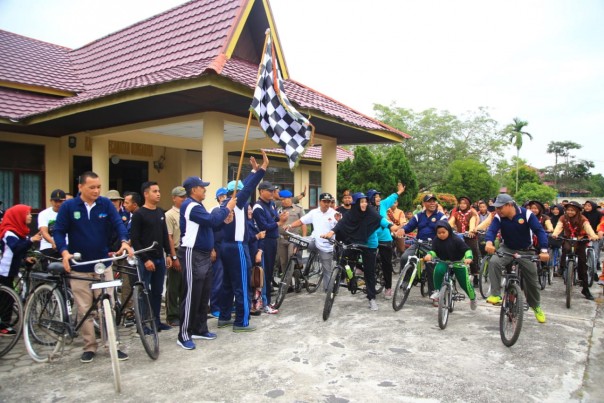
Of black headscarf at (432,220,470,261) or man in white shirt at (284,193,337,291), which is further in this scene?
man in white shirt at (284,193,337,291)

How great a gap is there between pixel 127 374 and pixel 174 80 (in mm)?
4130

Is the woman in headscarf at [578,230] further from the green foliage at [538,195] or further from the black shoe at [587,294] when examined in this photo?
the green foliage at [538,195]

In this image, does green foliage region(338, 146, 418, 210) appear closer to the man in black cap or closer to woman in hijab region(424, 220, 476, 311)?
woman in hijab region(424, 220, 476, 311)

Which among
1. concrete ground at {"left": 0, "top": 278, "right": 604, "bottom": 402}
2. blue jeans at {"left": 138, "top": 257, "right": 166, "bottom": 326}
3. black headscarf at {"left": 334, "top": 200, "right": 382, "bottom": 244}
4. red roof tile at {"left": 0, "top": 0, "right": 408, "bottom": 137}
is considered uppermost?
red roof tile at {"left": 0, "top": 0, "right": 408, "bottom": 137}

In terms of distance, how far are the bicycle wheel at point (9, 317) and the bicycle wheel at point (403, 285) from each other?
4.82 meters

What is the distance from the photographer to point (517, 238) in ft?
19.6

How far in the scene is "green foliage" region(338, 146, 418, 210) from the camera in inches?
639

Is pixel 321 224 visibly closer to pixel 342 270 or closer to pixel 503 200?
pixel 342 270

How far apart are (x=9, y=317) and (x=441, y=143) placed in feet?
119

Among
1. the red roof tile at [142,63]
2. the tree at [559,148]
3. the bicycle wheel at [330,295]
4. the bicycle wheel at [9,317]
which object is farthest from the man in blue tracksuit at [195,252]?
the tree at [559,148]

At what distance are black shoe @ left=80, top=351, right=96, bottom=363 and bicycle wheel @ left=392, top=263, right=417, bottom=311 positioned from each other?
4109 millimetres

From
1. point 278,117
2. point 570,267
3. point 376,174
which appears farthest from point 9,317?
point 376,174

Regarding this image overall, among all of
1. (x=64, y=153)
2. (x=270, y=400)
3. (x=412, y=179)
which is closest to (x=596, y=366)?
(x=270, y=400)

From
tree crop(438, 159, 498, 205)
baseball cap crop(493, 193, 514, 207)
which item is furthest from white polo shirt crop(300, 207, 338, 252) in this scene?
tree crop(438, 159, 498, 205)
